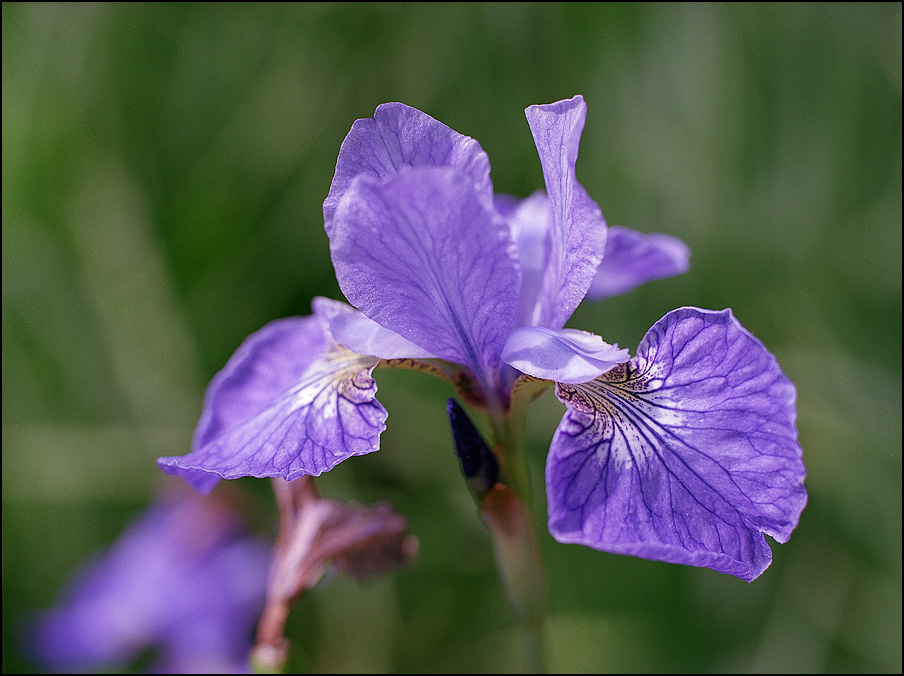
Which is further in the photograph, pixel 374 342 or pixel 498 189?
pixel 498 189

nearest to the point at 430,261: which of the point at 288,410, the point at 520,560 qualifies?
the point at 288,410

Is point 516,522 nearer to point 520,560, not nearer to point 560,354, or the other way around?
point 520,560

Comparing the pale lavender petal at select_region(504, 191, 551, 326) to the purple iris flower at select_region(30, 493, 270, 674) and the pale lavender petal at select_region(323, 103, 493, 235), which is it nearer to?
the pale lavender petal at select_region(323, 103, 493, 235)

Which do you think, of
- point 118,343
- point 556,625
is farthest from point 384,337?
point 118,343

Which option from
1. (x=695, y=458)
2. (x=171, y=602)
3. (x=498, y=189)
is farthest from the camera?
(x=498, y=189)

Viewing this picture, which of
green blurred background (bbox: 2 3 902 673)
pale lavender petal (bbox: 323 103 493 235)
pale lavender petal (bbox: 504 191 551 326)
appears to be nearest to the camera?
pale lavender petal (bbox: 323 103 493 235)

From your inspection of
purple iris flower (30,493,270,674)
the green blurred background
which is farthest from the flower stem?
purple iris flower (30,493,270,674)

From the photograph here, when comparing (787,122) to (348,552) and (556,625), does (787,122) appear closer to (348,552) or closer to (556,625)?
(556,625)
